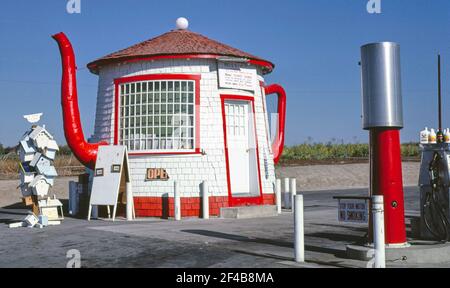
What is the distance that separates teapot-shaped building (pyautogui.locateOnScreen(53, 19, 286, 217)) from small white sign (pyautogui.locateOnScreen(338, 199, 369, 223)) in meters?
7.67

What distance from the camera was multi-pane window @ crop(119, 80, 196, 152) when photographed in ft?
55.1

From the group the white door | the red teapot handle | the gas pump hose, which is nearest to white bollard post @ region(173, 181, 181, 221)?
the white door

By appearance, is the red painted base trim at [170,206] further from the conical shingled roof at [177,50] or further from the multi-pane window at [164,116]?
the conical shingled roof at [177,50]

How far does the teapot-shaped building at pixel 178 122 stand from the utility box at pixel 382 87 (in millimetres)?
7679

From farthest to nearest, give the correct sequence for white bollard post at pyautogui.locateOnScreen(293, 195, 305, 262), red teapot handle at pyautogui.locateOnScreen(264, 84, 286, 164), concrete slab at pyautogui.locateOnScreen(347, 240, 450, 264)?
red teapot handle at pyautogui.locateOnScreen(264, 84, 286, 164)
concrete slab at pyautogui.locateOnScreen(347, 240, 450, 264)
white bollard post at pyautogui.locateOnScreen(293, 195, 305, 262)

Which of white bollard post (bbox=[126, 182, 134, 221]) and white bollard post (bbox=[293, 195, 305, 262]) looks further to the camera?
white bollard post (bbox=[126, 182, 134, 221])

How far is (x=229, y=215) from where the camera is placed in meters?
16.4

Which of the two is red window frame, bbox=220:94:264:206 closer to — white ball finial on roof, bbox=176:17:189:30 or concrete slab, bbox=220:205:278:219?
concrete slab, bbox=220:205:278:219

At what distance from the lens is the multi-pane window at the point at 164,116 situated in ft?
55.1

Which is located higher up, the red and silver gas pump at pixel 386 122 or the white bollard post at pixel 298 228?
the red and silver gas pump at pixel 386 122

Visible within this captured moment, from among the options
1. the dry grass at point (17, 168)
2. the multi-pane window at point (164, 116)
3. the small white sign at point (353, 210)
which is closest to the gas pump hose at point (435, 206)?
the small white sign at point (353, 210)

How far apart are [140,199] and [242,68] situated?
4636mm

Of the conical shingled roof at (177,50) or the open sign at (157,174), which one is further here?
the conical shingled roof at (177,50)

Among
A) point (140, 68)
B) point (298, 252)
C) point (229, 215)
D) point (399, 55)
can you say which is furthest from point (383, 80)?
point (140, 68)
